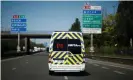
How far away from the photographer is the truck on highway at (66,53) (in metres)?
21.0

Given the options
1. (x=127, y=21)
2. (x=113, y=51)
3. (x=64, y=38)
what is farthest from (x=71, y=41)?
(x=113, y=51)

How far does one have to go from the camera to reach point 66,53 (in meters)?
21.2

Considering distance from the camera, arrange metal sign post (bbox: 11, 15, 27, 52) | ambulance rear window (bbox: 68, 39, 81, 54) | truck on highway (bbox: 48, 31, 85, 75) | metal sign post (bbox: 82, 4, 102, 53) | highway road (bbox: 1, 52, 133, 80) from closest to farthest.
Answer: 1. highway road (bbox: 1, 52, 133, 80)
2. truck on highway (bbox: 48, 31, 85, 75)
3. ambulance rear window (bbox: 68, 39, 81, 54)
4. metal sign post (bbox: 82, 4, 102, 53)
5. metal sign post (bbox: 11, 15, 27, 52)

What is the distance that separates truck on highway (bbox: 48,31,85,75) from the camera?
2097cm

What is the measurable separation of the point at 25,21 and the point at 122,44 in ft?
66.2

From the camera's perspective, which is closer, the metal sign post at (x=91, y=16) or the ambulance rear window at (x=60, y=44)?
the ambulance rear window at (x=60, y=44)

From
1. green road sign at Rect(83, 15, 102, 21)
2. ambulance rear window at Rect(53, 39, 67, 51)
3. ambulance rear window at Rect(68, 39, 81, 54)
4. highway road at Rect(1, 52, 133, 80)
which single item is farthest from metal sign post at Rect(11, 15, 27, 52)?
ambulance rear window at Rect(68, 39, 81, 54)

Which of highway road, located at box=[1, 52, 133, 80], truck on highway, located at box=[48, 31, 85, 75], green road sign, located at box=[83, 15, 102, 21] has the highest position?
green road sign, located at box=[83, 15, 102, 21]

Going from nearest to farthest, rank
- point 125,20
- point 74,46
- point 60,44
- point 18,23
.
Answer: point 74,46
point 60,44
point 125,20
point 18,23

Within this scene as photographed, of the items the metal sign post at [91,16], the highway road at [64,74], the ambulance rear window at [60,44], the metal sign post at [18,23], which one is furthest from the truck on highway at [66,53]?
the metal sign post at [18,23]

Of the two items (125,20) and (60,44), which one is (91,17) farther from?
(60,44)

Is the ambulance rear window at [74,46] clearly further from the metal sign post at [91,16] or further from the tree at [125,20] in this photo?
the tree at [125,20]

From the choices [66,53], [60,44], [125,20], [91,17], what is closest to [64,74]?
[66,53]

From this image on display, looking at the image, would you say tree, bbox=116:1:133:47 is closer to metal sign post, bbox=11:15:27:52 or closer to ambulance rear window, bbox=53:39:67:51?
metal sign post, bbox=11:15:27:52
